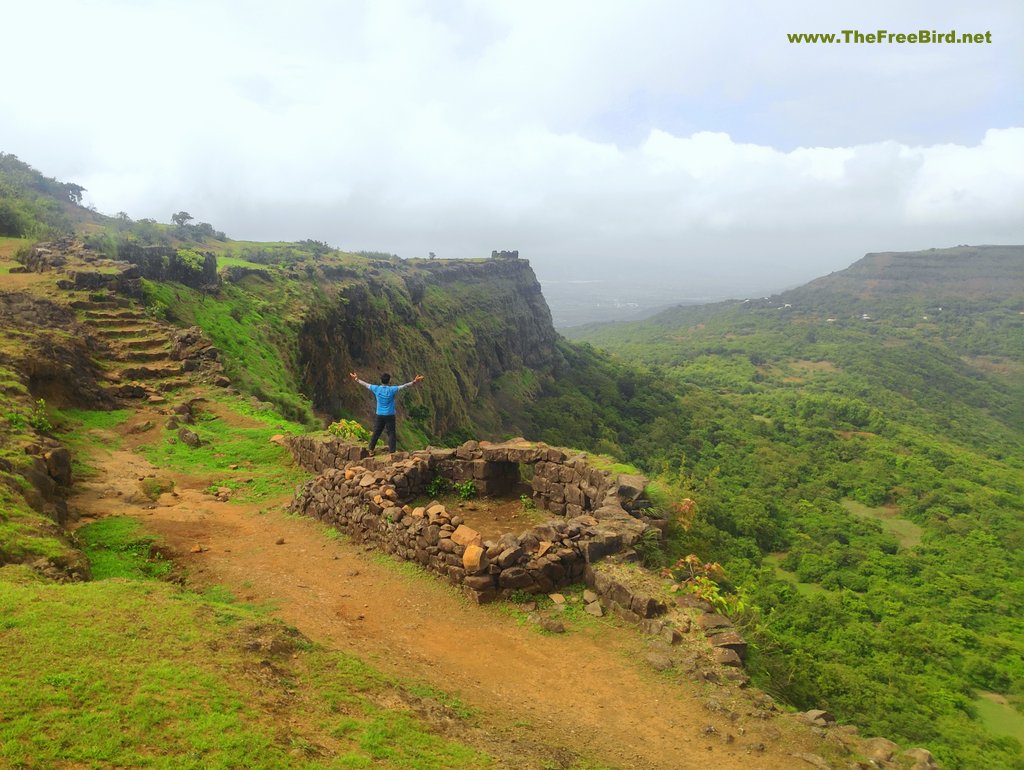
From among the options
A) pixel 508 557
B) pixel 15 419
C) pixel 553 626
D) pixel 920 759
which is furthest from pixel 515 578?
pixel 15 419

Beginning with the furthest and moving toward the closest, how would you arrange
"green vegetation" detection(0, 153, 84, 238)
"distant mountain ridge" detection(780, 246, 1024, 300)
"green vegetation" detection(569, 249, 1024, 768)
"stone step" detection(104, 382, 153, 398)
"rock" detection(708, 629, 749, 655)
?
"distant mountain ridge" detection(780, 246, 1024, 300) → "green vegetation" detection(0, 153, 84, 238) → "green vegetation" detection(569, 249, 1024, 768) → "stone step" detection(104, 382, 153, 398) → "rock" detection(708, 629, 749, 655)

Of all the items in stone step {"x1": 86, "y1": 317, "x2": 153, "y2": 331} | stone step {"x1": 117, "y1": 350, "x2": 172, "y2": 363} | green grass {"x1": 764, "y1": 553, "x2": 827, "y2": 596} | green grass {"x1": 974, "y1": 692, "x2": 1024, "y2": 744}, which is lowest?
green grass {"x1": 974, "y1": 692, "x2": 1024, "y2": 744}

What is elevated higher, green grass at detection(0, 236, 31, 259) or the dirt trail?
green grass at detection(0, 236, 31, 259)

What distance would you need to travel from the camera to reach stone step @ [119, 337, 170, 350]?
79.5ft

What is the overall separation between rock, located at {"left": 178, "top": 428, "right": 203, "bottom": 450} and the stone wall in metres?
3.27

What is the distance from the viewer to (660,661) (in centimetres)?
897

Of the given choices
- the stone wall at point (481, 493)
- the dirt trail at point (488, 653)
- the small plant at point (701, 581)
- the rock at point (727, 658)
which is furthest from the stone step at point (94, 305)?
the rock at point (727, 658)

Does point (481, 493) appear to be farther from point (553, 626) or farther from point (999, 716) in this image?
point (999, 716)

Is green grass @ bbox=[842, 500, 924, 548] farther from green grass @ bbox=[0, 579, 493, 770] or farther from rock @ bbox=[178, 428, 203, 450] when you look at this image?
green grass @ bbox=[0, 579, 493, 770]

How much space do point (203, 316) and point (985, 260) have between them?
9425 inches

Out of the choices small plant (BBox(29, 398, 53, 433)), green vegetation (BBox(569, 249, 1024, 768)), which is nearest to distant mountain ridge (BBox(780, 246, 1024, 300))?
green vegetation (BBox(569, 249, 1024, 768))

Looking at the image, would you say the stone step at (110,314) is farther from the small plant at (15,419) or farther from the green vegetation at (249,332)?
the small plant at (15,419)

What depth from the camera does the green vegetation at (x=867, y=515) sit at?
2452cm

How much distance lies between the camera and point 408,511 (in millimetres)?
12828
